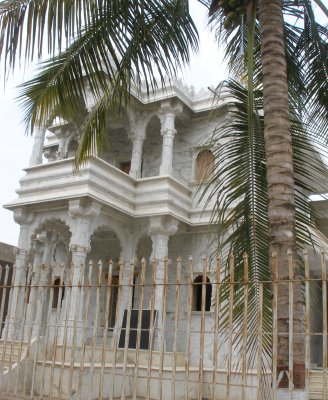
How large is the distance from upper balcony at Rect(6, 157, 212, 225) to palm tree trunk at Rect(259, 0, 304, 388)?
791 centimetres

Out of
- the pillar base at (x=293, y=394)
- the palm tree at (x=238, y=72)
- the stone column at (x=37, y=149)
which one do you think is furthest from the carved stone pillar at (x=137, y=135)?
the pillar base at (x=293, y=394)

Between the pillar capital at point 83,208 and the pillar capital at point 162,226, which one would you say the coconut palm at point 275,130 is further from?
the pillar capital at point 162,226

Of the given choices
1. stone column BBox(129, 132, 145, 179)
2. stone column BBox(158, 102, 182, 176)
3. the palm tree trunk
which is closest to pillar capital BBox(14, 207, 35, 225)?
stone column BBox(129, 132, 145, 179)

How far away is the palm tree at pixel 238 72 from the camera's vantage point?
5016mm

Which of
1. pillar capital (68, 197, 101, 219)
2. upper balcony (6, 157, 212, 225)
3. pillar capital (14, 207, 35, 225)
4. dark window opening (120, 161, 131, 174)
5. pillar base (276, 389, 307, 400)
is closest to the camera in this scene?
pillar base (276, 389, 307, 400)

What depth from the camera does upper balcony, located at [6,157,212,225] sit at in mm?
13352

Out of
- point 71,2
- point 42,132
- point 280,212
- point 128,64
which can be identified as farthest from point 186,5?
point 42,132

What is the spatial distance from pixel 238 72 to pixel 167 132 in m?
7.16

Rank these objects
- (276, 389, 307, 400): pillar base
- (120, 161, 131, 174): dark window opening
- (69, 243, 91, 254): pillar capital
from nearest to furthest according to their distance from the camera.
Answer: (276, 389, 307, 400): pillar base < (69, 243, 91, 254): pillar capital < (120, 161, 131, 174): dark window opening

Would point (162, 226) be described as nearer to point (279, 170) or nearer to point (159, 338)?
point (159, 338)

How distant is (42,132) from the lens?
15688mm

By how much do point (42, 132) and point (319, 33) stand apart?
1024 centimetres

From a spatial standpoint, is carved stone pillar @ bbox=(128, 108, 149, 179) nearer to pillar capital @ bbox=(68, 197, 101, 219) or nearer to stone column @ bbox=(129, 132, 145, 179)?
stone column @ bbox=(129, 132, 145, 179)

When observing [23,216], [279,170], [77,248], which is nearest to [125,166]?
[23,216]
